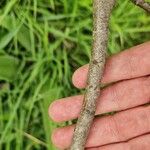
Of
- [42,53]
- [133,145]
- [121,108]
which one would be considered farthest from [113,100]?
[42,53]

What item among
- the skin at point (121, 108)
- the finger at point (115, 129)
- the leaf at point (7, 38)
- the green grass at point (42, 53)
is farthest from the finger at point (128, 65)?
the leaf at point (7, 38)

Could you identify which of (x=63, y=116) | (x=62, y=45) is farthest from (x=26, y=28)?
(x=63, y=116)

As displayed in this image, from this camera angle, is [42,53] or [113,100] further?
[42,53]

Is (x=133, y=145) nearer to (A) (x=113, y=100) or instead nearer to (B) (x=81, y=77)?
(A) (x=113, y=100)

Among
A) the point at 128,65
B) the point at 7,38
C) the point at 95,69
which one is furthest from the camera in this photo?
the point at 7,38

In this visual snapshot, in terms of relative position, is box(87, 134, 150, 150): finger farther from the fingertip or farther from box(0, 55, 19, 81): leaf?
box(0, 55, 19, 81): leaf

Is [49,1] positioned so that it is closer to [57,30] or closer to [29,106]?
[57,30]

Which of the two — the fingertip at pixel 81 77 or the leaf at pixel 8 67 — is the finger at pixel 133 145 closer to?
the fingertip at pixel 81 77
